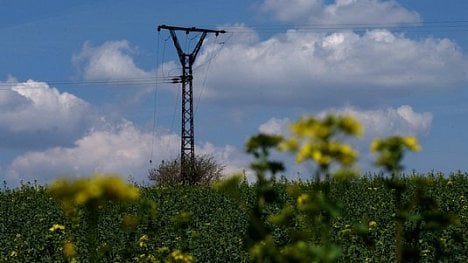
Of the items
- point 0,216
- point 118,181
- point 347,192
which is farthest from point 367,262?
point 0,216

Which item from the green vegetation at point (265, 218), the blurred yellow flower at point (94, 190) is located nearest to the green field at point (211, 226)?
the green vegetation at point (265, 218)

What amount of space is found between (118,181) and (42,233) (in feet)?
37.0

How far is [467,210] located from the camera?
552 inches

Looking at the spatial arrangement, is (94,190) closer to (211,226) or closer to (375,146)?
(375,146)

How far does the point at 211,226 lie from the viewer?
46.0ft

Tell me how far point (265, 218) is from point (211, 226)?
11.0 feet

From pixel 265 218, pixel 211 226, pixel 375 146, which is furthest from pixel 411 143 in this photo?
pixel 211 226

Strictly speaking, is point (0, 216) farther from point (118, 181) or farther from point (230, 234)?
point (118, 181)

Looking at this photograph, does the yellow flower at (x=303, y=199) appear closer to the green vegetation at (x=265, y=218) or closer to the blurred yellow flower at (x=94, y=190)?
the green vegetation at (x=265, y=218)

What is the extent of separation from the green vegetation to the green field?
0.03m

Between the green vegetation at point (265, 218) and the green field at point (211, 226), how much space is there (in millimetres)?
26

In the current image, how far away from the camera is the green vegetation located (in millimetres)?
3994

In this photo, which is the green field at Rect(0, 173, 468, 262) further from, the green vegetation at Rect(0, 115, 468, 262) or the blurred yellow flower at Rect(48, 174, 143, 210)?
the blurred yellow flower at Rect(48, 174, 143, 210)

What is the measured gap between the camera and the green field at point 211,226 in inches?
356
